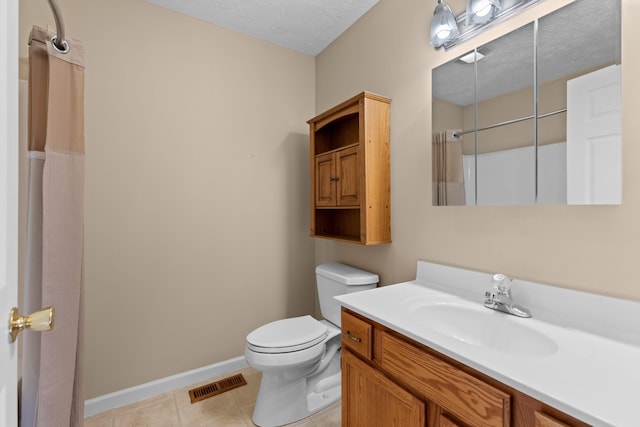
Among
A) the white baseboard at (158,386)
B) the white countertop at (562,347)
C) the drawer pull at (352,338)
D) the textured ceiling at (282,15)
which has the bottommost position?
the white baseboard at (158,386)

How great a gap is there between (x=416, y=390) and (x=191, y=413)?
141 cm

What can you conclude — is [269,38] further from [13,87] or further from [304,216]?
[13,87]

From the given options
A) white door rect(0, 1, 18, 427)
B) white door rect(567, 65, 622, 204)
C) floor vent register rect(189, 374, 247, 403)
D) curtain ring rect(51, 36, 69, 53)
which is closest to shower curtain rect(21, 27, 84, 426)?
curtain ring rect(51, 36, 69, 53)

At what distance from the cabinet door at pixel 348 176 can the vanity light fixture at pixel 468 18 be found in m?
0.66

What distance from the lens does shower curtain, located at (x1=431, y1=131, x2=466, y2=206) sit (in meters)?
1.37

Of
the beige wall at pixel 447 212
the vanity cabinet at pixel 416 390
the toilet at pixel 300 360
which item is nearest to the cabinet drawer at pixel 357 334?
the vanity cabinet at pixel 416 390

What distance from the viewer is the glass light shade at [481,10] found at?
121cm

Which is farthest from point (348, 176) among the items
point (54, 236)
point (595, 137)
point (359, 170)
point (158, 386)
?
point (158, 386)

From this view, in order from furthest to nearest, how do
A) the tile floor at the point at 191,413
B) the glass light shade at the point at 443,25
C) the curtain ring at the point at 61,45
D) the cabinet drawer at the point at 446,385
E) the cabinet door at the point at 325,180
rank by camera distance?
1. the cabinet door at the point at 325,180
2. the tile floor at the point at 191,413
3. the glass light shade at the point at 443,25
4. the curtain ring at the point at 61,45
5. the cabinet drawer at the point at 446,385

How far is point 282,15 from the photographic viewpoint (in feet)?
6.29

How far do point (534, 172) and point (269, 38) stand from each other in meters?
1.93

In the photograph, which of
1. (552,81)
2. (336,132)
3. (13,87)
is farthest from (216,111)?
(552,81)

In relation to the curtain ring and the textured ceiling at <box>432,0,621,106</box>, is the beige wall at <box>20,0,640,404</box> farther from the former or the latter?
the curtain ring

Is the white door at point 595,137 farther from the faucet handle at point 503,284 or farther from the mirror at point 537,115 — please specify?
the faucet handle at point 503,284
